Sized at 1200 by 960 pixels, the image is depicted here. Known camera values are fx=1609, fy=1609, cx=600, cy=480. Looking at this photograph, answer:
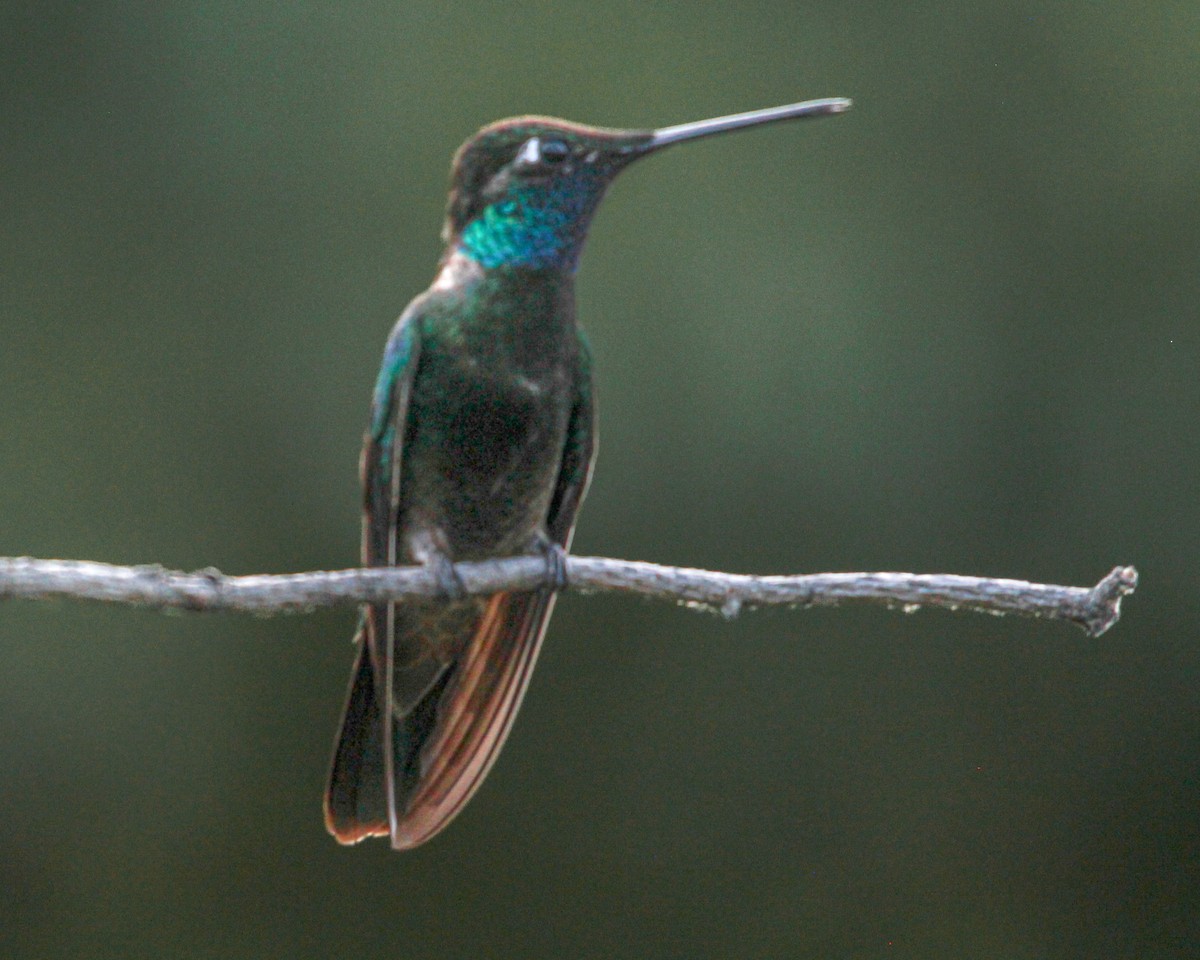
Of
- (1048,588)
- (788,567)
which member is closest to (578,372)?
(1048,588)

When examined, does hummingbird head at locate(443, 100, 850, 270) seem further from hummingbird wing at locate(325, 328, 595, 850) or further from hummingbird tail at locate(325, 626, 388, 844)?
hummingbird tail at locate(325, 626, 388, 844)

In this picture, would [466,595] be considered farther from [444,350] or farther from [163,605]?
[163,605]

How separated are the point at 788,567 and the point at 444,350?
3.00 m

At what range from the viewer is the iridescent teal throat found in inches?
128

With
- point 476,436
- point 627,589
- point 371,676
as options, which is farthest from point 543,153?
point 371,676

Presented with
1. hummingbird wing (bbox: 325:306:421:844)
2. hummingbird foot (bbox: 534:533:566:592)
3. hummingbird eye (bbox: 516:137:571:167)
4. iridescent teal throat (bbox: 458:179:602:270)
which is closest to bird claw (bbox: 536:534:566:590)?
hummingbird foot (bbox: 534:533:566:592)

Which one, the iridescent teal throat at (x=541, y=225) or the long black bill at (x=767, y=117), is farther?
the iridescent teal throat at (x=541, y=225)

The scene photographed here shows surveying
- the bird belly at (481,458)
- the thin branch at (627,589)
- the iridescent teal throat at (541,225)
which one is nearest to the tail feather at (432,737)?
the bird belly at (481,458)

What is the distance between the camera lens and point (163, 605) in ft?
7.64

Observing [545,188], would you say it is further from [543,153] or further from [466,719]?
[466,719]

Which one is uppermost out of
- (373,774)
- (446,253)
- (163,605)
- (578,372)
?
(446,253)

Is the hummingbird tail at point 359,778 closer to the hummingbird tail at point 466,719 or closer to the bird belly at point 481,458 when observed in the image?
the hummingbird tail at point 466,719

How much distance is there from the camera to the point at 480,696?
353 cm

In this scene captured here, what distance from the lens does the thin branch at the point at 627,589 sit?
2.31 meters
